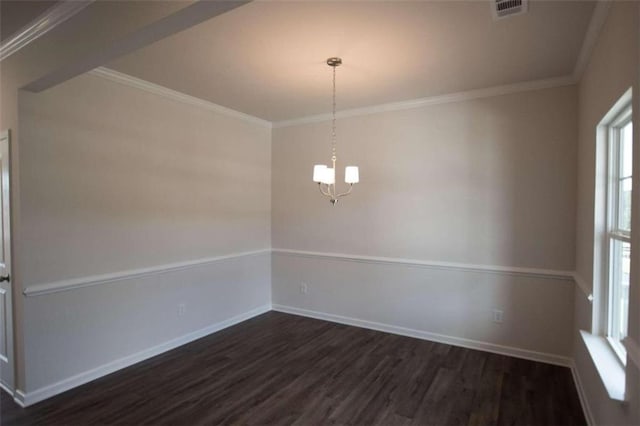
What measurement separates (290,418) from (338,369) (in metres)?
0.84

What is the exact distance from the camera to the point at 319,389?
113 inches

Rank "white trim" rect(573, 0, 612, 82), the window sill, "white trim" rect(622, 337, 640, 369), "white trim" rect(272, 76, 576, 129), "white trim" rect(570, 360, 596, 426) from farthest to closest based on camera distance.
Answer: "white trim" rect(272, 76, 576, 129) < "white trim" rect(570, 360, 596, 426) < "white trim" rect(573, 0, 612, 82) < the window sill < "white trim" rect(622, 337, 640, 369)

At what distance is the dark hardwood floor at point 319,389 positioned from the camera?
8.08 feet

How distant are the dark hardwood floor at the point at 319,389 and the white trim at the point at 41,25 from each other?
267 centimetres

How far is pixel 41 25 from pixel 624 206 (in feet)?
12.8

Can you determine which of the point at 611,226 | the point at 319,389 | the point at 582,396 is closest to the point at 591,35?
the point at 611,226

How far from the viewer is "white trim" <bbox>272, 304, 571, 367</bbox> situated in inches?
130

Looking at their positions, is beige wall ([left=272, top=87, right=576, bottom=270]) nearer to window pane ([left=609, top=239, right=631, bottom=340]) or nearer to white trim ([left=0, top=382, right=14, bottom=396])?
window pane ([left=609, top=239, right=631, bottom=340])

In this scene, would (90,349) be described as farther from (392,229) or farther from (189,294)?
(392,229)

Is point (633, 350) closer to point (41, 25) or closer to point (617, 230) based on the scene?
point (617, 230)

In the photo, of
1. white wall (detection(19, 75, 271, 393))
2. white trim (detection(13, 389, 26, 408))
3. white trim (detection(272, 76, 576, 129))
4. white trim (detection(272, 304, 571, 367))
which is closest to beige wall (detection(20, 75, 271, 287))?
white wall (detection(19, 75, 271, 393))

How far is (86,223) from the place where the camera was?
292 centimetres

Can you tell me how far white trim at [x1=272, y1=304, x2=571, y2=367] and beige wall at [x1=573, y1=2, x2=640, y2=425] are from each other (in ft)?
0.90

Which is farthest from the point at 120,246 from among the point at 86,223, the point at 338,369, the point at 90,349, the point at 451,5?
the point at 451,5
